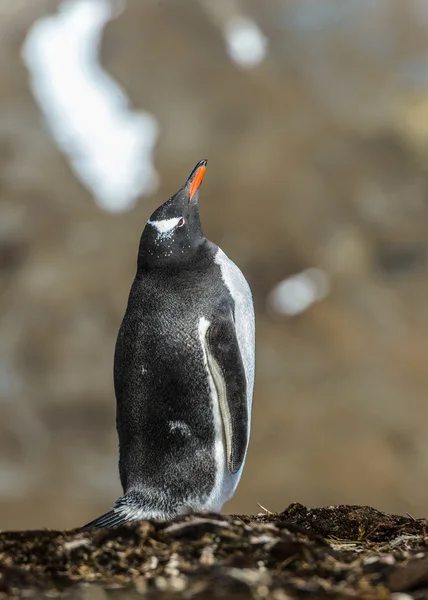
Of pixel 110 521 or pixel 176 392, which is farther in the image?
pixel 176 392

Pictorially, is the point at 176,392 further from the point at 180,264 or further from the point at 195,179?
the point at 195,179

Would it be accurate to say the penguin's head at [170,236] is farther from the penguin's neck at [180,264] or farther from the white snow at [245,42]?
the white snow at [245,42]

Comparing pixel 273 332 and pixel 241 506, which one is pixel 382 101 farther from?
pixel 241 506

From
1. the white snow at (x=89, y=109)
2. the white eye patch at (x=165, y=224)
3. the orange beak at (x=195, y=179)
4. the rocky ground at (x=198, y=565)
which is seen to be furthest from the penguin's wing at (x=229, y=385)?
the white snow at (x=89, y=109)

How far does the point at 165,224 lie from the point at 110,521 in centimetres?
103

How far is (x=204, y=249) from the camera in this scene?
316cm

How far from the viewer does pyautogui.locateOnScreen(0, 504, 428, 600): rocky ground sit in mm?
1518

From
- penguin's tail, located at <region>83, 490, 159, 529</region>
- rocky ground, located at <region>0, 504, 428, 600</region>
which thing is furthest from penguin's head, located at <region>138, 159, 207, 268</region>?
rocky ground, located at <region>0, 504, 428, 600</region>

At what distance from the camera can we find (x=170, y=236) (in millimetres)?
3020

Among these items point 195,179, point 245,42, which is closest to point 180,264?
point 195,179

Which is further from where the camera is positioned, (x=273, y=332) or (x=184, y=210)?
(x=273, y=332)

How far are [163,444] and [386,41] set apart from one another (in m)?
18.7

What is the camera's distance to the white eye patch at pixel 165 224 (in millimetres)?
3018

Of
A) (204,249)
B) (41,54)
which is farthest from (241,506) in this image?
(41,54)
